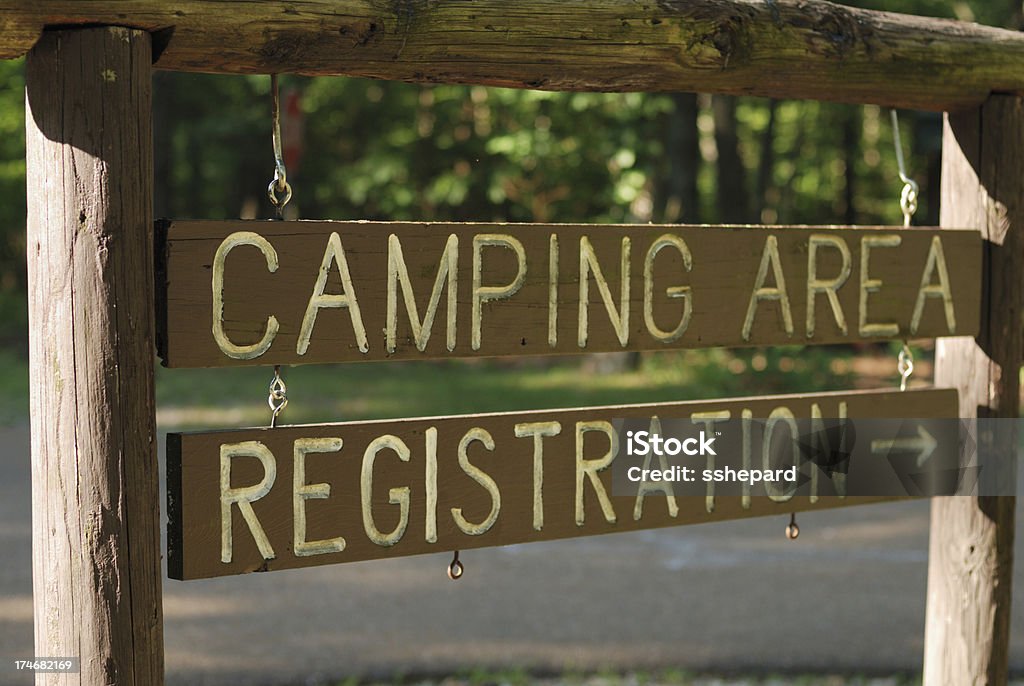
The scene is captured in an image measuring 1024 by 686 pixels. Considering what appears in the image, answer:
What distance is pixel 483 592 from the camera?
5.53m

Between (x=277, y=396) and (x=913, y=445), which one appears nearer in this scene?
(x=277, y=396)

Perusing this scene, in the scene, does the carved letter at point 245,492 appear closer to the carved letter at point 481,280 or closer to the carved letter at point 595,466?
the carved letter at point 481,280

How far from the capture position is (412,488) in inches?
95.7

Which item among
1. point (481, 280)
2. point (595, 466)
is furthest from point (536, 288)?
point (595, 466)

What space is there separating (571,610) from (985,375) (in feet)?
8.26

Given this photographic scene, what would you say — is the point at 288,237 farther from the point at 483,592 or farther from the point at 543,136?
the point at 543,136

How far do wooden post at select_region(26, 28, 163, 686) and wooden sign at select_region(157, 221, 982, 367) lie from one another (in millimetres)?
106

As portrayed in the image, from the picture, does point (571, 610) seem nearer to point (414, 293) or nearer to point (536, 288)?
point (536, 288)

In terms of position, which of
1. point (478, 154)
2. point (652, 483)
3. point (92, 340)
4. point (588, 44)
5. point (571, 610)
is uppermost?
point (478, 154)

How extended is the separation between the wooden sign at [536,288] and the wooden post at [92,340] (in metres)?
0.11

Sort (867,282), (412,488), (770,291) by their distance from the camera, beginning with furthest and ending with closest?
(867,282) < (770,291) < (412,488)

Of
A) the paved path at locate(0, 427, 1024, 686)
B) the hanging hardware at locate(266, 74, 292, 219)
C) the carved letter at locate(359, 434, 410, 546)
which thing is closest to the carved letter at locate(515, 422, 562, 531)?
the carved letter at locate(359, 434, 410, 546)

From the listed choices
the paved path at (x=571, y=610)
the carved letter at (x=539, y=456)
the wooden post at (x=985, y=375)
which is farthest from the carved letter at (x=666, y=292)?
the paved path at (x=571, y=610)

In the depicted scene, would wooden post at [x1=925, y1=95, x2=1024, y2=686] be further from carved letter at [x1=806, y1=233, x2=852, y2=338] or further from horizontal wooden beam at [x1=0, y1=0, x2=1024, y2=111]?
carved letter at [x1=806, y1=233, x2=852, y2=338]
